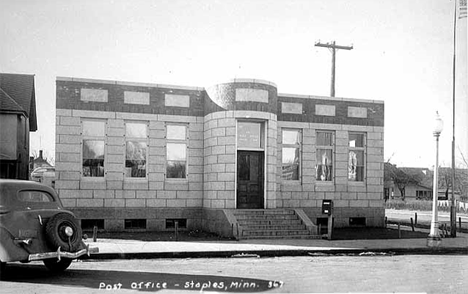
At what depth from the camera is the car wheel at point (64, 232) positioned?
33.1 ft

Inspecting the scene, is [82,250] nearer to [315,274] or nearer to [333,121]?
[315,274]

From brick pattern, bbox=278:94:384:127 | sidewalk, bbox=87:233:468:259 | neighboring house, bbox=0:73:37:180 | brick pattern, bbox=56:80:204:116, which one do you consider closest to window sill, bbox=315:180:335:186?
brick pattern, bbox=278:94:384:127

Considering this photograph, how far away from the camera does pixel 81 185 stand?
2009 cm

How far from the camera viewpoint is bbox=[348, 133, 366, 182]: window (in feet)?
77.7

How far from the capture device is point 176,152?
21312mm

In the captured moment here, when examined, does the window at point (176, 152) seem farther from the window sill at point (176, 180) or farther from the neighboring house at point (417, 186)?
the neighboring house at point (417, 186)

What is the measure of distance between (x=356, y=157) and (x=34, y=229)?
54.9 feet

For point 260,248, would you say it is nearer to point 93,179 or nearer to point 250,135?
point 250,135

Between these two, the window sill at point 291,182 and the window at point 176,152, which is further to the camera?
the window sill at point 291,182

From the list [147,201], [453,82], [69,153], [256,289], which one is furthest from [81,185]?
[453,82]

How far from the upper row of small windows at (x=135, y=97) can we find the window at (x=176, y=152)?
977mm

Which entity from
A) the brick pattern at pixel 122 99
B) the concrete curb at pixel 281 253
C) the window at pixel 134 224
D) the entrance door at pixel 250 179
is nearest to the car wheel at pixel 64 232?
the concrete curb at pixel 281 253

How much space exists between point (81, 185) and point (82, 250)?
9.78 m

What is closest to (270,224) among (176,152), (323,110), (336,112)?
(176,152)
